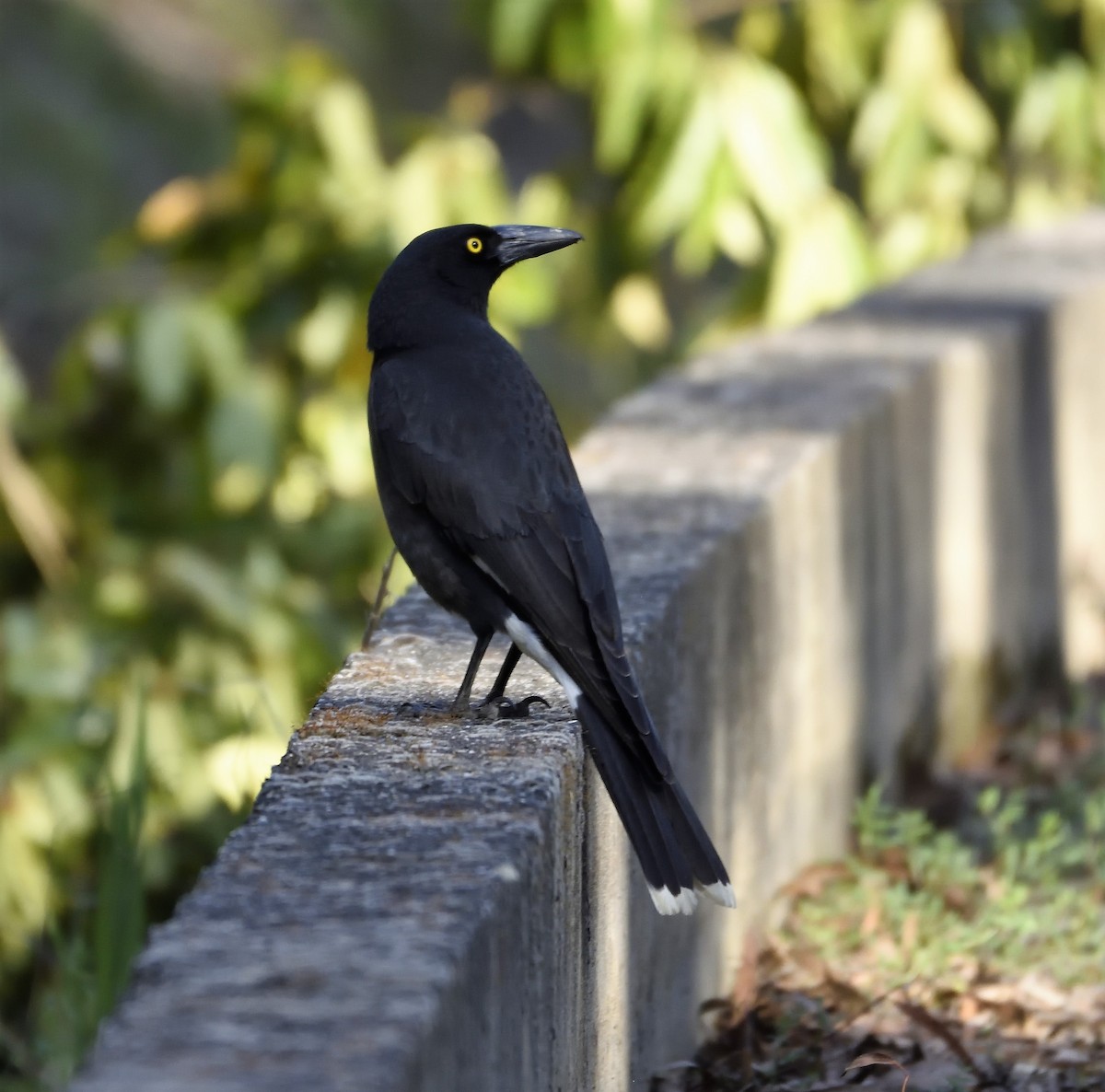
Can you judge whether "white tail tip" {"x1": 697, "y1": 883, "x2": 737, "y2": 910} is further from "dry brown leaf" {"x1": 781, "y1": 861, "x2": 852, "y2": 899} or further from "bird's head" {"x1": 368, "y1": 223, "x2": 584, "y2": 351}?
"dry brown leaf" {"x1": 781, "y1": 861, "x2": 852, "y2": 899}

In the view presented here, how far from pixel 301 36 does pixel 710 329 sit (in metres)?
7.48

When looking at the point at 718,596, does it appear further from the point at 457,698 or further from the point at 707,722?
the point at 457,698

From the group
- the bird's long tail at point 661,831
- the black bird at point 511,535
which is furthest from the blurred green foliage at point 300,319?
the bird's long tail at point 661,831

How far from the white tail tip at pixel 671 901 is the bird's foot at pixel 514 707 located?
0.40 m

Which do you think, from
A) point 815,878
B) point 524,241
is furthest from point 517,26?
point 815,878

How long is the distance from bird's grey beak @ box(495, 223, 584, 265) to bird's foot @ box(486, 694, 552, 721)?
0.89 m

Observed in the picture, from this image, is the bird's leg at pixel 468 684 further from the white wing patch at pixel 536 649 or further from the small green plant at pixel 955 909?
the small green plant at pixel 955 909

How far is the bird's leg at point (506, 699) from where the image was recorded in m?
2.74

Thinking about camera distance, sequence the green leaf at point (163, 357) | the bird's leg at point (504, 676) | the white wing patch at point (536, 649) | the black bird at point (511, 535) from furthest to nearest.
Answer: the green leaf at point (163, 357) < the bird's leg at point (504, 676) < the white wing patch at point (536, 649) < the black bird at point (511, 535)

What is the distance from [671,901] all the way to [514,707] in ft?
1.44

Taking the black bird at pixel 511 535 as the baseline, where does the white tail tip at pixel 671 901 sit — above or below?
below

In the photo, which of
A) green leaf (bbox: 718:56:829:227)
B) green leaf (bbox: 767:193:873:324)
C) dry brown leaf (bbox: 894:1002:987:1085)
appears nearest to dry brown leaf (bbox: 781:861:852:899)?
dry brown leaf (bbox: 894:1002:987:1085)

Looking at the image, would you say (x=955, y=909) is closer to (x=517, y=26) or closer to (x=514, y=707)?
(x=514, y=707)

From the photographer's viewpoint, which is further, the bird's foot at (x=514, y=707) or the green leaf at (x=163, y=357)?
the green leaf at (x=163, y=357)
